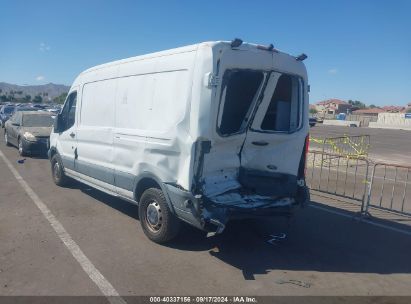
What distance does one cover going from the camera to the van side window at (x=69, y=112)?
Answer: 7.82 m

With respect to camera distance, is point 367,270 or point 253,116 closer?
point 367,270

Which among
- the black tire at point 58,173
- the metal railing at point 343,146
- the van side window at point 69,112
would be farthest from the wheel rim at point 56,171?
the metal railing at point 343,146

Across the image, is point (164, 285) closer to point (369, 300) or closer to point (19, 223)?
point (369, 300)

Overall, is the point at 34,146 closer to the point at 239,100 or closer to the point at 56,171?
the point at 56,171

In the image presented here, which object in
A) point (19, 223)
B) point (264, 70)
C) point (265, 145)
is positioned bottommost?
point (19, 223)

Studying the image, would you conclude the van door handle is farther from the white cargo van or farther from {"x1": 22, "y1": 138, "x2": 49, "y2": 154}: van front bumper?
{"x1": 22, "y1": 138, "x2": 49, "y2": 154}: van front bumper

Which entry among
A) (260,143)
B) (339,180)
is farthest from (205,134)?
(339,180)

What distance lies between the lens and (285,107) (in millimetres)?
5754

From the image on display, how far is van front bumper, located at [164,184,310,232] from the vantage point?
460cm

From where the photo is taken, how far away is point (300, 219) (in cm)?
692

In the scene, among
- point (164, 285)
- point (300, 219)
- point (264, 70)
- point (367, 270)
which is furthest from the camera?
point (300, 219)

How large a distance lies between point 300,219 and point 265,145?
7.09ft

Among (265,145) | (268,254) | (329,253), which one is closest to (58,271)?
(268,254)

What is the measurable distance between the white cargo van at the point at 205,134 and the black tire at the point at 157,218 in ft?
0.05
